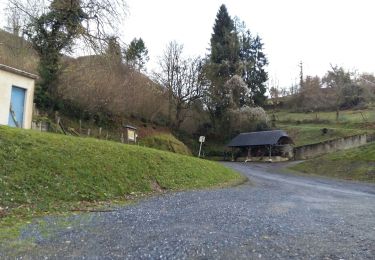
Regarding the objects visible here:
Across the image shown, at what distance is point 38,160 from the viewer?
11961mm

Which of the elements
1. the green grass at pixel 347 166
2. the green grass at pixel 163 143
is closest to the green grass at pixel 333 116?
the green grass at pixel 347 166

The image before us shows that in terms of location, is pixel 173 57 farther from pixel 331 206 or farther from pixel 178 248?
pixel 178 248

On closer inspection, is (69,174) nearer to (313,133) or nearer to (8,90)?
(8,90)

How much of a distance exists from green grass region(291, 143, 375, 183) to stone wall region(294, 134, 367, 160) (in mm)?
9800

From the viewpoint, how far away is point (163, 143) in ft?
127

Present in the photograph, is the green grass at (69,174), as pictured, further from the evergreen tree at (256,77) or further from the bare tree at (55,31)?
the evergreen tree at (256,77)

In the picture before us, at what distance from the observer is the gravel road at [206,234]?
582 cm

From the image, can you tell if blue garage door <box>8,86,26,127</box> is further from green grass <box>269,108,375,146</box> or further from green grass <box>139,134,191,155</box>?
green grass <box>269,108,375,146</box>

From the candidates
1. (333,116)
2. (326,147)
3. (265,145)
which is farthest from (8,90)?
(333,116)

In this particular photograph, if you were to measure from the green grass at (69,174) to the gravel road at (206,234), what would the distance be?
1387 millimetres

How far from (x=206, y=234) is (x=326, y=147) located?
132 feet

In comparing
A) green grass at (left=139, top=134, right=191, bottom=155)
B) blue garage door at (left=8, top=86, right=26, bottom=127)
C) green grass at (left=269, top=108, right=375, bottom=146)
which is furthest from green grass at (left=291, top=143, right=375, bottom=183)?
blue garage door at (left=8, top=86, right=26, bottom=127)

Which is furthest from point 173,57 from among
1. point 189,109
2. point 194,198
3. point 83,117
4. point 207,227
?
point 207,227

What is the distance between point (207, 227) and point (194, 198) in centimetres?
540
